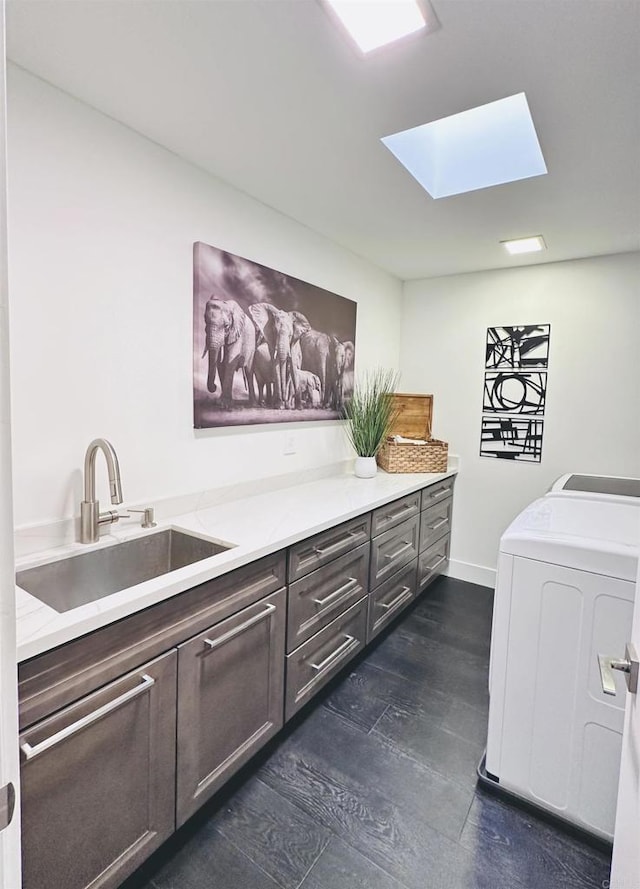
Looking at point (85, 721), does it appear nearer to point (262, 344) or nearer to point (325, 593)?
point (325, 593)

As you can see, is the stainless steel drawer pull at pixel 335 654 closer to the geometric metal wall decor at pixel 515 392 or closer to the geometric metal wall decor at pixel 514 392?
the geometric metal wall decor at pixel 515 392

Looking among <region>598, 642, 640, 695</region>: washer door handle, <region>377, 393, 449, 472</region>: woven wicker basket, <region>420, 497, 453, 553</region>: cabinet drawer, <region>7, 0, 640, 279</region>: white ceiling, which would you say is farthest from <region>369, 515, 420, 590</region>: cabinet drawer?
→ <region>7, 0, 640, 279</region>: white ceiling

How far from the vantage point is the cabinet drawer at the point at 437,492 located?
2.95m

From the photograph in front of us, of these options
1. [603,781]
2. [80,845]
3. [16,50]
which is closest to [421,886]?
[603,781]

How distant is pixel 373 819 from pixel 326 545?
94 cm

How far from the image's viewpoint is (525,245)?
2.71 m

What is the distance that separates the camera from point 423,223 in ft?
8.02

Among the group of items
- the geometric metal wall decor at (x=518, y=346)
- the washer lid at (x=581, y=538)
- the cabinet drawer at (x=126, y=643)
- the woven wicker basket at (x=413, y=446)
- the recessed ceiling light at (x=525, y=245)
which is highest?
the recessed ceiling light at (x=525, y=245)

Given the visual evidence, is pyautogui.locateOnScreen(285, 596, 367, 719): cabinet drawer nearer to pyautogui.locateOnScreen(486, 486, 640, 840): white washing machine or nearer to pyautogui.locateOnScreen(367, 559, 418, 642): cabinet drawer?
pyautogui.locateOnScreen(367, 559, 418, 642): cabinet drawer

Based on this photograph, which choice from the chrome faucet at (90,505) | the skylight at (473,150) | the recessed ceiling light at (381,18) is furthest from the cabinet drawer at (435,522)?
the recessed ceiling light at (381,18)

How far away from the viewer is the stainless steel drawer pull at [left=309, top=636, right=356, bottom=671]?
1955 mm

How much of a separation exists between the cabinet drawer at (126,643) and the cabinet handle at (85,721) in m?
0.05

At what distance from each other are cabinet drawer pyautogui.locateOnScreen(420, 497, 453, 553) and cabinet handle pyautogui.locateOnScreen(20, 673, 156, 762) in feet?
6.71

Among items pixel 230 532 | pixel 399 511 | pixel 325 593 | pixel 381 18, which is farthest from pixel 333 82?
pixel 399 511
